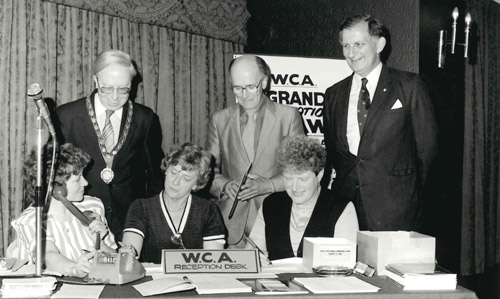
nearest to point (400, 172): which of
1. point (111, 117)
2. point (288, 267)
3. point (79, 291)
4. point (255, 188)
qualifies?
point (255, 188)

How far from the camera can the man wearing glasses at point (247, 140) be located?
3.34m

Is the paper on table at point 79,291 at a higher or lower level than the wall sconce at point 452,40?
lower

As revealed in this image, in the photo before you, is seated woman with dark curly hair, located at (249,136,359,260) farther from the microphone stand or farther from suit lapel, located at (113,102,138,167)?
the microphone stand

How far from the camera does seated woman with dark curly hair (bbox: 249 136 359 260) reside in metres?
2.84

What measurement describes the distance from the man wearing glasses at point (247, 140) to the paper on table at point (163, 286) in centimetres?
123

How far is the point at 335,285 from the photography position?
2123mm

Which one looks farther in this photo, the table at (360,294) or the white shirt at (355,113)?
the white shirt at (355,113)

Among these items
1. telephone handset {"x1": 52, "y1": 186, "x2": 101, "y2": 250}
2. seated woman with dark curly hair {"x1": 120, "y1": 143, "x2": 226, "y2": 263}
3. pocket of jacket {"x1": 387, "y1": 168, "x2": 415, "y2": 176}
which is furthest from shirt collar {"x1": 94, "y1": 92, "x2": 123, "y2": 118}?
pocket of jacket {"x1": 387, "y1": 168, "x2": 415, "y2": 176}

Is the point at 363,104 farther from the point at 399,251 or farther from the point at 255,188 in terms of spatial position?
the point at 399,251

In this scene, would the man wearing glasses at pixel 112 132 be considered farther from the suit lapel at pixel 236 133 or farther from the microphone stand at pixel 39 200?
the microphone stand at pixel 39 200

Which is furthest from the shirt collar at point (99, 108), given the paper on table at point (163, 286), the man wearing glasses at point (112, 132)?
the paper on table at point (163, 286)

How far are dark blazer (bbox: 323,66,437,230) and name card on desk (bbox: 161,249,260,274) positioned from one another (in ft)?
3.49

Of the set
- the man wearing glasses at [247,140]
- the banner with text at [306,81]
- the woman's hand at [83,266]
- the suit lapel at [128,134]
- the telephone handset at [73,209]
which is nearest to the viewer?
the woman's hand at [83,266]

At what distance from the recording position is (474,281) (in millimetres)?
4430
